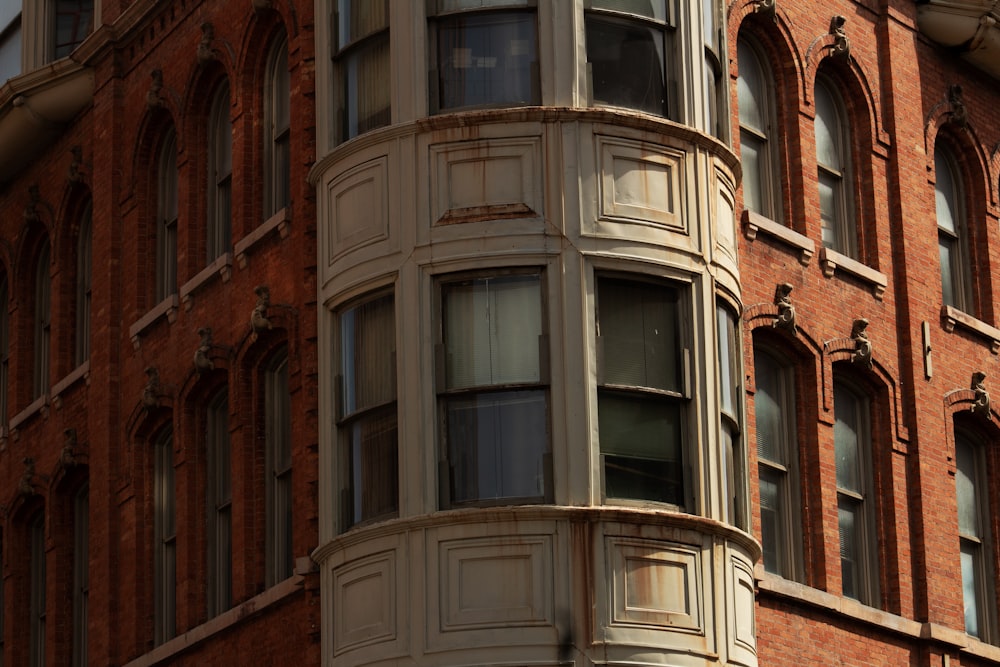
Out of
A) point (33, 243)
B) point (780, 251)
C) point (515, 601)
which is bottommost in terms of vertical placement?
point (515, 601)

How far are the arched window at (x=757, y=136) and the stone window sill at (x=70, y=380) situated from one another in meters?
8.79

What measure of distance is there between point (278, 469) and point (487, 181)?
479cm

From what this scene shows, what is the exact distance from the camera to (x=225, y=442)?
28031 mm

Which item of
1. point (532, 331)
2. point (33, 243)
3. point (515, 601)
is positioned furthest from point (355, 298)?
point (33, 243)

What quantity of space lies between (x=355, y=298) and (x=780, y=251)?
16.5 ft

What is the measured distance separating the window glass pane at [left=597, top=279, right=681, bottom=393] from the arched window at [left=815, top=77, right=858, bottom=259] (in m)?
4.90

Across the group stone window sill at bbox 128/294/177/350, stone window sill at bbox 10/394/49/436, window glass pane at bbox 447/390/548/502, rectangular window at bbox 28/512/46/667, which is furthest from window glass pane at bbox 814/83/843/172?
rectangular window at bbox 28/512/46/667

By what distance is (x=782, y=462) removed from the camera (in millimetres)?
26484

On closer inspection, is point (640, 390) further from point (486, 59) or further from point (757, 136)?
point (757, 136)

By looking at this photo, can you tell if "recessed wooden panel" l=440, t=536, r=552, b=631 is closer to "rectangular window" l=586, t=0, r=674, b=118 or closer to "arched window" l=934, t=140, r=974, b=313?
"rectangular window" l=586, t=0, r=674, b=118

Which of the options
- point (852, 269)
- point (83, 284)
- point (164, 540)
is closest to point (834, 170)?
point (852, 269)

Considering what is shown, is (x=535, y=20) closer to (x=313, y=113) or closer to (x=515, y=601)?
(x=313, y=113)

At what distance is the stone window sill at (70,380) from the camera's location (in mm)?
31156

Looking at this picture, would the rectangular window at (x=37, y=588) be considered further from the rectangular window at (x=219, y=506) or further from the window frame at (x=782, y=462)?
the window frame at (x=782, y=462)
